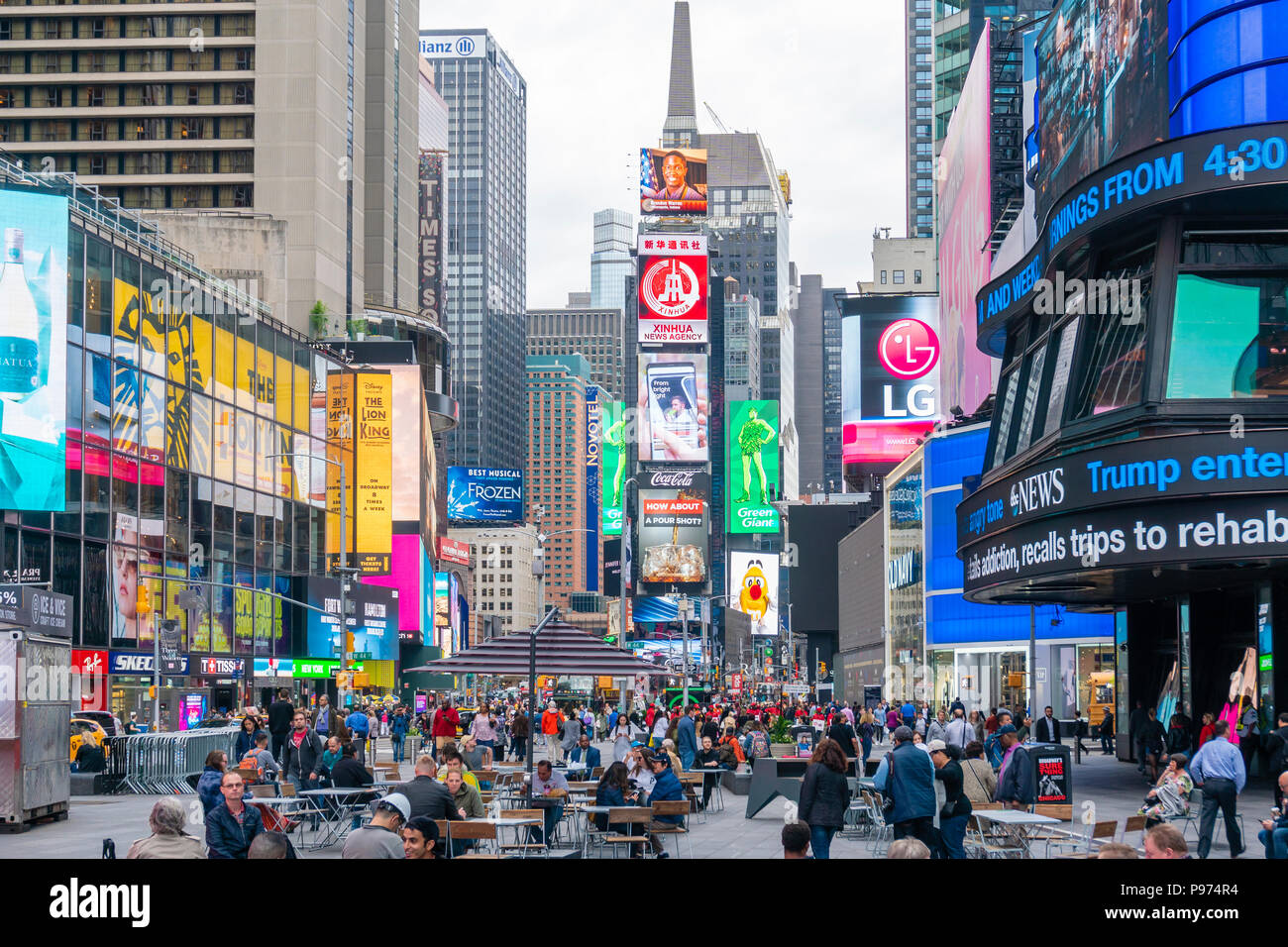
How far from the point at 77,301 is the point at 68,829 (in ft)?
119

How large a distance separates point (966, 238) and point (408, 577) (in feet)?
158

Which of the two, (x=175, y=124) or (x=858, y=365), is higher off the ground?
(x=175, y=124)

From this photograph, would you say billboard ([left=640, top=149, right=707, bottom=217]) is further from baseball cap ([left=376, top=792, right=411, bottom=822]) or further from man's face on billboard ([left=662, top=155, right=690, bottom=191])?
baseball cap ([left=376, top=792, right=411, bottom=822])

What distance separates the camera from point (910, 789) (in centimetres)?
1547

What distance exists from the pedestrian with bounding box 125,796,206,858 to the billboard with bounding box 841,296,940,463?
333 ft

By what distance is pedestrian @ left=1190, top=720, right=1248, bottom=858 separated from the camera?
1709 centimetres

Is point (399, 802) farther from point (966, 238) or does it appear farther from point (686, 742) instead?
point (966, 238)

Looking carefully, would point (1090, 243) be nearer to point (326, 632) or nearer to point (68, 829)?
point (68, 829)

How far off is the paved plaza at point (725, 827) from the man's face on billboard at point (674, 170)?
153839 mm

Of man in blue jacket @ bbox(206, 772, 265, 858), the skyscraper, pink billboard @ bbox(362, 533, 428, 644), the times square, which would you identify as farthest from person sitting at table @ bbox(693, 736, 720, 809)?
pink billboard @ bbox(362, 533, 428, 644)

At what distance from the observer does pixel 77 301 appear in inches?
2192

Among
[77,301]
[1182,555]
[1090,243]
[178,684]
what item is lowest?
[178,684]

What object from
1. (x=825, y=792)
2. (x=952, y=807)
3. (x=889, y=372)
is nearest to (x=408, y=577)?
(x=889, y=372)
